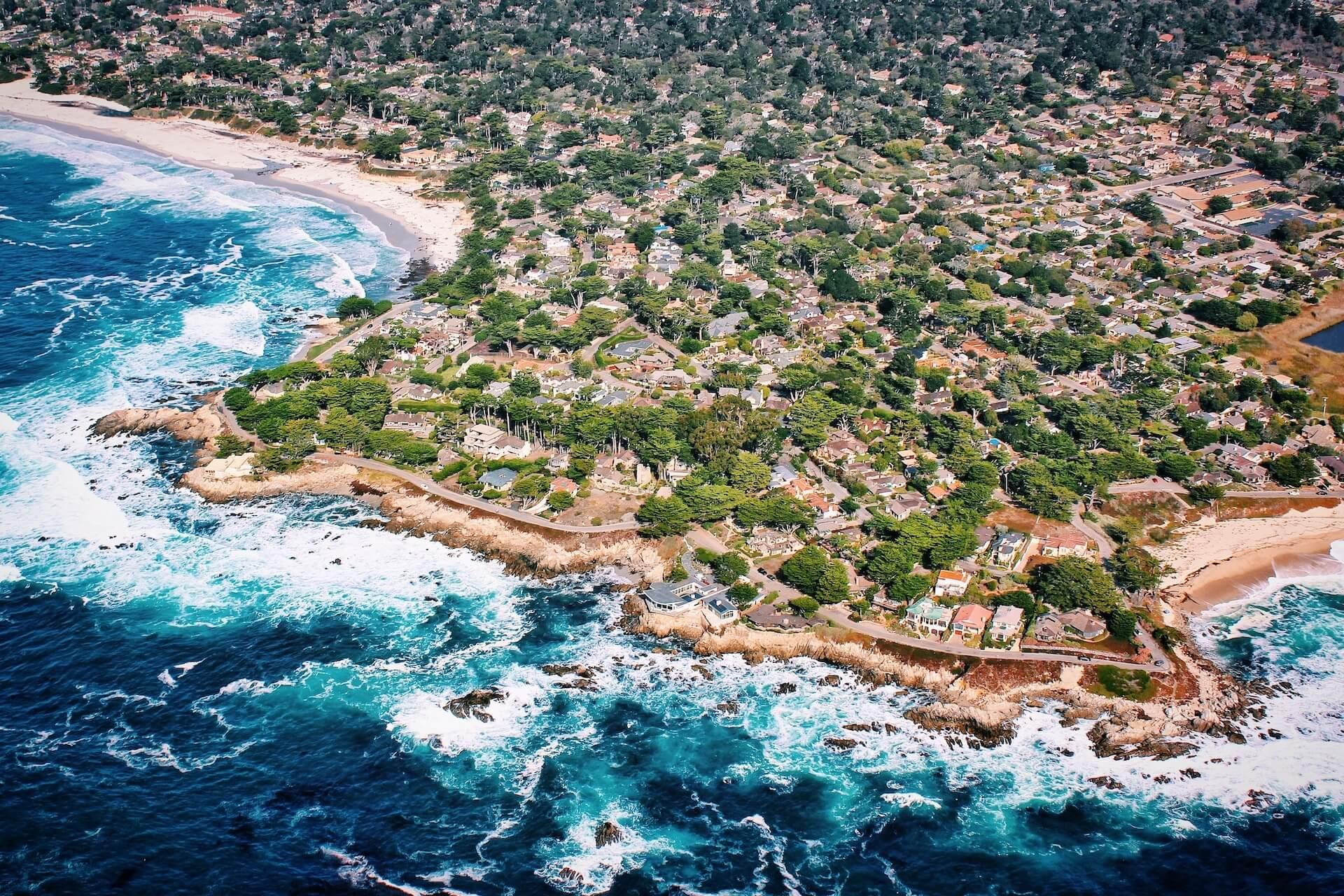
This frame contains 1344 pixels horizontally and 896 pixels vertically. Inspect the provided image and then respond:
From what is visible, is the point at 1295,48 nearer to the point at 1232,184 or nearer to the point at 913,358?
the point at 1232,184

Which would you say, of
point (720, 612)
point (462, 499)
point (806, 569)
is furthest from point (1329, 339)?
point (462, 499)

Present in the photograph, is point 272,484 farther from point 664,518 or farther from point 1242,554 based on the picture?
point 1242,554

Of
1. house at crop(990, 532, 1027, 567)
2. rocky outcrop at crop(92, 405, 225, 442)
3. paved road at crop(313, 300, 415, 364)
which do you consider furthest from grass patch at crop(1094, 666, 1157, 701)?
paved road at crop(313, 300, 415, 364)

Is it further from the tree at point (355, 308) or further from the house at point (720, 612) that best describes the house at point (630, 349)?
the house at point (720, 612)

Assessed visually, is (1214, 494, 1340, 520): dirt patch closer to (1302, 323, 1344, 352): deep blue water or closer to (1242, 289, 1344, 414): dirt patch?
(1242, 289, 1344, 414): dirt patch

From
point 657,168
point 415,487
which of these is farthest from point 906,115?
point 415,487

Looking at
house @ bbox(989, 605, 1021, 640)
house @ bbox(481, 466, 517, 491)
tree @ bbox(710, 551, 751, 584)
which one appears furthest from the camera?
house @ bbox(481, 466, 517, 491)
